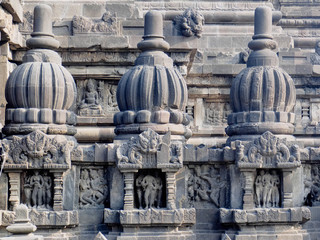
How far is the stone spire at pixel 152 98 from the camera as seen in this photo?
19031 mm

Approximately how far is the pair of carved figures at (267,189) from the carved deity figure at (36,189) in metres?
3.86

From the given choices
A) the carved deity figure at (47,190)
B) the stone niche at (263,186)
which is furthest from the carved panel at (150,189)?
the carved deity figure at (47,190)

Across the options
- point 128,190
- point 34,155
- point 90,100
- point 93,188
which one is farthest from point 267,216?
point 90,100

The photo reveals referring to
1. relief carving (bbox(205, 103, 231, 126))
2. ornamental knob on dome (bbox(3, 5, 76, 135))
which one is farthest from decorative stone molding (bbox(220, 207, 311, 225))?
relief carving (bbox(205, 103, 231, 126))

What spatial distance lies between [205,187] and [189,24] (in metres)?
5.44

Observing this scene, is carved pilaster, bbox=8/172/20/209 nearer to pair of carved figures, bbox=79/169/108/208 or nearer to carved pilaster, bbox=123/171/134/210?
pair of carved figures, bbox=79/169/108/208

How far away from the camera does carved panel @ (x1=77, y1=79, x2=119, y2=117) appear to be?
2334 centimetres

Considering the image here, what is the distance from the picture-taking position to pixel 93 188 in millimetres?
19125

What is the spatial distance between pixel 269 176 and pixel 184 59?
16.4 ft

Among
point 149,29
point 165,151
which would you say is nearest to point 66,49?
point 149,29

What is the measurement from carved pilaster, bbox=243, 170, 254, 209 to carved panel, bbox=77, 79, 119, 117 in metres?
5.41

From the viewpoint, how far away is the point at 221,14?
27.7 metres

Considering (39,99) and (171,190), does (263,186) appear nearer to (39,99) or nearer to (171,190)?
(171,190)

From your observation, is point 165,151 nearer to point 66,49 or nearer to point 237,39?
point 66,49
